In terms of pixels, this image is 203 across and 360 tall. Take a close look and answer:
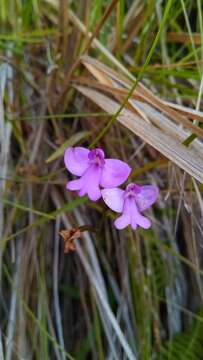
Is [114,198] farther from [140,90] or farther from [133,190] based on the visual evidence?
[140,90]

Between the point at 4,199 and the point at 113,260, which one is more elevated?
the point at 4,199

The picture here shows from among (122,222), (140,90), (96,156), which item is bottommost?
(122,222)

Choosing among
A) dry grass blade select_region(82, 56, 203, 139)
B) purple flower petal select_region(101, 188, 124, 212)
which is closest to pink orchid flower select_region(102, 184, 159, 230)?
purple flower petal select_region(101, 188, 124, 212)

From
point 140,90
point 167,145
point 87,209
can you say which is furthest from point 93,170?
point 87,209

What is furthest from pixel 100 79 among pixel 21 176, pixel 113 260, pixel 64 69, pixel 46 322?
pixel 46 322

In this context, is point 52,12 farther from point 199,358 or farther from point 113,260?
point 199,358

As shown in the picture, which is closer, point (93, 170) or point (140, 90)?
point (93, 170)

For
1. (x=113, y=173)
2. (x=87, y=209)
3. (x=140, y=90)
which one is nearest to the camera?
(x=113, y=173)
